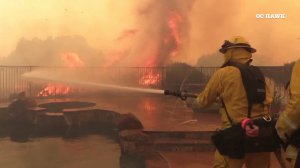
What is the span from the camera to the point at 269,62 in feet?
29.2

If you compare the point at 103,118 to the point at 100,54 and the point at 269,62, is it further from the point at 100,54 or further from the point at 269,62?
the point at 269,62

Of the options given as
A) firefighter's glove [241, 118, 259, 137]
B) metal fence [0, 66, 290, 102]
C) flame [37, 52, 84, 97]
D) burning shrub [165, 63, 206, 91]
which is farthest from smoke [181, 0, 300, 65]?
firefighter's glove [241, 118, 259, 137]

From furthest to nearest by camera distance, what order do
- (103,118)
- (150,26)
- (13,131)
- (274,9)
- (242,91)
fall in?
(150,26), (274,9), (103,118), (13,131), (242,91)

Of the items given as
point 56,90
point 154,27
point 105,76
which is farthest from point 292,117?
point 154,27

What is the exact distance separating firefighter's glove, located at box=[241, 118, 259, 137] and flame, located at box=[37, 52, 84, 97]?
6.19 m

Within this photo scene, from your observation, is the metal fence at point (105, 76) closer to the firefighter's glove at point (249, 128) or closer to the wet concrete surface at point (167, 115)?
the wet concrete surface at point (167, 115)

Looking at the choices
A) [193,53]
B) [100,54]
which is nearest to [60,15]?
[100,54]

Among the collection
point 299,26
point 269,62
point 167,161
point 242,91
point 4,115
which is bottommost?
point 167,161

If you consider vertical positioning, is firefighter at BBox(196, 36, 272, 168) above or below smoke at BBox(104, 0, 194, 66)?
below

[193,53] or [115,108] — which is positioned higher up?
[193,53]

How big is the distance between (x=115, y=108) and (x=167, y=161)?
2.75 meters

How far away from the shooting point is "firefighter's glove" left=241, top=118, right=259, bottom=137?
2605 millimetres

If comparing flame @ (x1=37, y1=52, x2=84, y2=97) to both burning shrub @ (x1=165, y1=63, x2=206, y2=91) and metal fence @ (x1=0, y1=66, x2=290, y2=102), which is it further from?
burning shrub @ (x1=165, y1=63, x2=206, y2=91)

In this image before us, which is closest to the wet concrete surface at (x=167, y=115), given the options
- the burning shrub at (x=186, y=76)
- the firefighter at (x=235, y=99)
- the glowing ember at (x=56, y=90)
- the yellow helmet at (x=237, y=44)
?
the glowing ember at (x=56, y=90)
